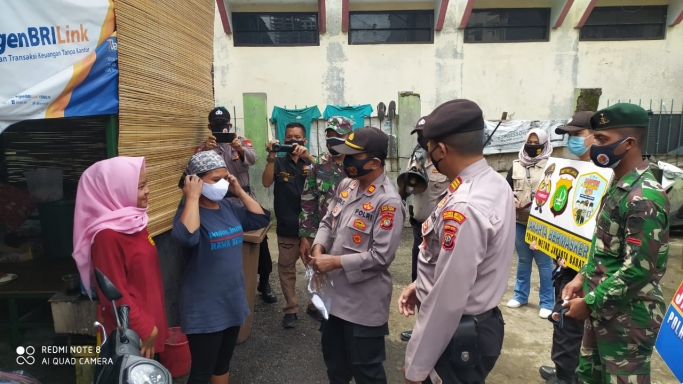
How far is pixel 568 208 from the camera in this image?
9.66 feet

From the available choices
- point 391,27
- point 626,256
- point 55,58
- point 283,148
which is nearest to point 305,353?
point 283,148

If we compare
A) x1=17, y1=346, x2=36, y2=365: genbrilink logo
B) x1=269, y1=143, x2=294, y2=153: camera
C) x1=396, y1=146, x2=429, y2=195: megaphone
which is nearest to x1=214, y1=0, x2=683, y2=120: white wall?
x1=269, y1=143, x2=294, y2=153: camera

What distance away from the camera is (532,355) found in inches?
138

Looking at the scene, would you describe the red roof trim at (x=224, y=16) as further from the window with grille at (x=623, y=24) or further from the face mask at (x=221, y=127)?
the window with grille at (x=623, y=24)

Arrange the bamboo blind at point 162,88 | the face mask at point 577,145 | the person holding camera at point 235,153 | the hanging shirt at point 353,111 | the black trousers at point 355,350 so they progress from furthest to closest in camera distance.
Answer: the hanging shirt at point 353,111 → the person holding camera at point 235,153 → the face mask at point 577,145 → the bamboo blind at point 162,88 → the black trousers at point 355,350

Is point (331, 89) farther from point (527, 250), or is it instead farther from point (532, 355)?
point (532, 355)

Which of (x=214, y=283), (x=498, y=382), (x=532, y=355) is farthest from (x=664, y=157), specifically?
(x=214, y=283)

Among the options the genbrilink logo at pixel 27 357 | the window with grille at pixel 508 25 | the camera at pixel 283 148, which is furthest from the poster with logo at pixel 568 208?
the window with grille at pixel 508 25

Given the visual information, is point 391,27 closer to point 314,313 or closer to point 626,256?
point 314,313

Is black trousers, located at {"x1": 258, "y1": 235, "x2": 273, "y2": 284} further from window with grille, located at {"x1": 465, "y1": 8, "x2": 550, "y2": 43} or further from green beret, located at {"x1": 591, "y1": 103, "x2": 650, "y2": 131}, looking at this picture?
window with grille, located at {"x1": 465, "y1": 8, "x2": 550, "y2": 43}

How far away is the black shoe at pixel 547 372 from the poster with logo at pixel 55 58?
3554 mm

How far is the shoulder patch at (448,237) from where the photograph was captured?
156 centimetres

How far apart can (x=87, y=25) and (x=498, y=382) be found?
359cm

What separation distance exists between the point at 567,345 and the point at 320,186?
2286 mm
